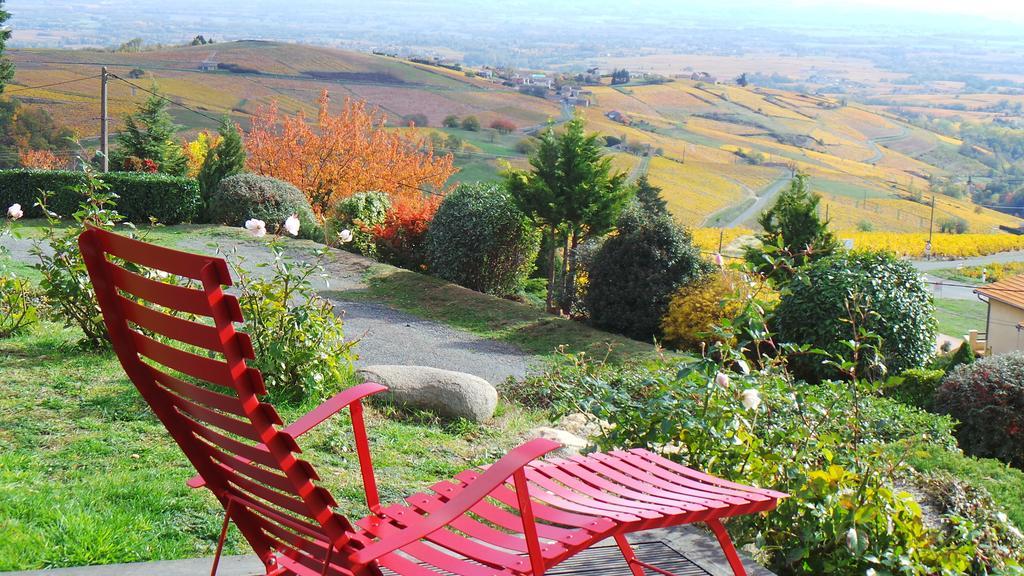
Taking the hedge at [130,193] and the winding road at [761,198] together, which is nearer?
the hedge at [130,193]

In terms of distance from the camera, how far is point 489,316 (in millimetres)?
12328

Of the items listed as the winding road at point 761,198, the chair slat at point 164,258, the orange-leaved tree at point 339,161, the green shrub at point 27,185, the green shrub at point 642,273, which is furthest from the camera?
the winding road at point 761,198

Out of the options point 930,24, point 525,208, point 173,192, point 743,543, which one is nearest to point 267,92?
point 173,192

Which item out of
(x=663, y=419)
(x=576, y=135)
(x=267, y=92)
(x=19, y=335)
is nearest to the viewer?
(x=663, y=419)

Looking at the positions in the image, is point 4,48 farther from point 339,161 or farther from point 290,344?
point 290,344

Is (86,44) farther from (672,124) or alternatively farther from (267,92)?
(672,124)

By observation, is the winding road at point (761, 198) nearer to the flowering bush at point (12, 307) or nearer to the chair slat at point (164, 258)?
the flowering bush at point (12, 307)

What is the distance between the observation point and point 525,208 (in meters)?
14.4

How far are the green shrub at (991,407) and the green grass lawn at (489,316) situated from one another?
348 centimetres

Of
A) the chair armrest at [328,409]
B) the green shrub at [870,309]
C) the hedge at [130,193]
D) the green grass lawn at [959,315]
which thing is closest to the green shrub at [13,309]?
the chair armrest at [328,409]

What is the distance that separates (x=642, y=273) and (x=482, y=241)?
9.71 ft

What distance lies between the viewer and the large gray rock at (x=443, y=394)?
5215 mm

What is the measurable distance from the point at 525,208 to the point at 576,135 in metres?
1.38

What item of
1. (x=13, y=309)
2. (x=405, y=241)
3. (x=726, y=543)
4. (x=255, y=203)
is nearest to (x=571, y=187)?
(x=405, y=241)
